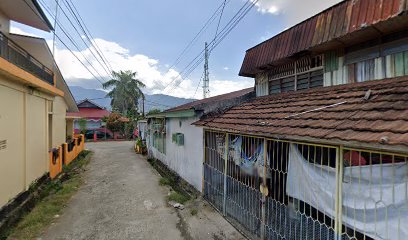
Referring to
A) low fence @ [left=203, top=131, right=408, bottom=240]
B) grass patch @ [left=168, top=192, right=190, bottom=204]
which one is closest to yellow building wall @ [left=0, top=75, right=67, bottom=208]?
grass patch @ [left=168, top=192, right=190, bottom=204]

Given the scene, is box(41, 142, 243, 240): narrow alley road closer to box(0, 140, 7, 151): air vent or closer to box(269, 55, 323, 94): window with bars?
box(0, 140, 7, 151): air vent

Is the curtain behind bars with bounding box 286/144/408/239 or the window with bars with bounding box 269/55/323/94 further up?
the window with bars with bounding box 269/55/323/94

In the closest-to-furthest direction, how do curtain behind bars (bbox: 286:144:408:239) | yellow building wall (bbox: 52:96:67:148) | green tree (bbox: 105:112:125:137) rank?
curtain behind bars (bbox: 286:144:408:239), yellow building wall (bbox: 52:96:67:148), green tree (bbox: 105:112:125:137)

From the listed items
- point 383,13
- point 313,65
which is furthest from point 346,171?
point 313,65

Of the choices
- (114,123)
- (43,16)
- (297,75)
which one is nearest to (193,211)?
(297,75)

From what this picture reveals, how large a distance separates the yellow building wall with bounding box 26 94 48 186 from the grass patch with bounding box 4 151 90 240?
0.73 metres

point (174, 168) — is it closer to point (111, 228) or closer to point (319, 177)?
point (111, 228)

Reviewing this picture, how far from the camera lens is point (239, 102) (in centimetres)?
794

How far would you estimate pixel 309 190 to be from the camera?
3.79 m

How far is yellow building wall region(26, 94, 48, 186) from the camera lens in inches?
313

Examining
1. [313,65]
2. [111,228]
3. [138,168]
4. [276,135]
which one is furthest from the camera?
[138,168]

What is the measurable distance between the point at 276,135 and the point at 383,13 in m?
2.80

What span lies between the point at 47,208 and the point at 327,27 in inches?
336

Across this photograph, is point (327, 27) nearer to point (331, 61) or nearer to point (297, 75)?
point (331, 61)
